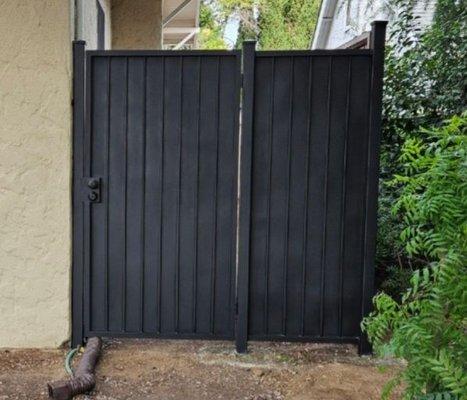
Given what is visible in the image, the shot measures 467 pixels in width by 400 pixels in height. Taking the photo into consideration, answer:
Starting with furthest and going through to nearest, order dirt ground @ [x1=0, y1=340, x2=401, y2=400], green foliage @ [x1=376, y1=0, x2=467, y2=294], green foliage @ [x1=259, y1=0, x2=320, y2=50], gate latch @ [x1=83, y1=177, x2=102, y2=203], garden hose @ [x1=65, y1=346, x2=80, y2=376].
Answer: green foliage @ [x1=259, y1=0, x2=320, y2=50], green foliage @ [x1=376, y1=0, x2=467, y2=294], gate latch @ [x1=83, y1=177, x2=102, y2=203], garden hose @ [x1=65, y1=346, x2=80, y2=376], dirt ground @ [x1=0, y1=340, x2=401, y2=400]

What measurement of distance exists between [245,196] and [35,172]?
4.56 feet

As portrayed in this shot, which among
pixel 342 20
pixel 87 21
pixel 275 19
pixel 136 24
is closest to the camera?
pixel 87 21

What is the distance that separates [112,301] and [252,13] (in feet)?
75.4

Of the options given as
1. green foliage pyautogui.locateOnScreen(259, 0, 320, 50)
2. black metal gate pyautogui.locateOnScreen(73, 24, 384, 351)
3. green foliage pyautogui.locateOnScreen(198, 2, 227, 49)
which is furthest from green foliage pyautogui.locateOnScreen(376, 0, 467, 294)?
green foliage pyautogui.locateOnScreen(198, 2, 227, 49)

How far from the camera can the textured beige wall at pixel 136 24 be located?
6543 millimetres

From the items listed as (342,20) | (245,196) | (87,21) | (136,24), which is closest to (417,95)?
(245,196)

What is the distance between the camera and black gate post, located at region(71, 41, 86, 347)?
140 inches

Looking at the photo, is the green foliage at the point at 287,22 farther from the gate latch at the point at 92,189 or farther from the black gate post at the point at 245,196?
the gate latch at the point at 92,189

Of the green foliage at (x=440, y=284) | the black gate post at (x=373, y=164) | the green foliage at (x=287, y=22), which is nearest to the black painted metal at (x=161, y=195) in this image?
the black gate post at (x=373, y=164)

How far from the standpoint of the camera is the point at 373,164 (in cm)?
357

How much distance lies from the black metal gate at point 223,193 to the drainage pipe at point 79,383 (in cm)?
37

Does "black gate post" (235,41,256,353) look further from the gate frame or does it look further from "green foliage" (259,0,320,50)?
"green foliage" (259,0,320,50)

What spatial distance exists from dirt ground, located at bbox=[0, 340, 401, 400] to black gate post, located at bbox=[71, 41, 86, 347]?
267 millimetres

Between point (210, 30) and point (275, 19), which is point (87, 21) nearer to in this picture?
point (275, 19)
